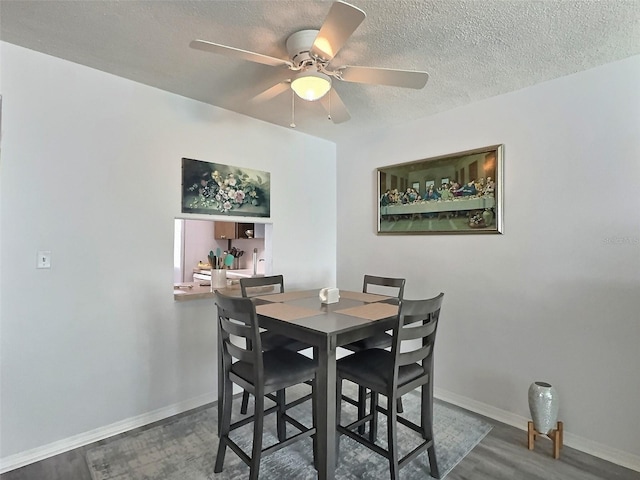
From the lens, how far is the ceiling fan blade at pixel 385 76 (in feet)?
5.56

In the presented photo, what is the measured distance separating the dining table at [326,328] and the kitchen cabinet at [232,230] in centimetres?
228

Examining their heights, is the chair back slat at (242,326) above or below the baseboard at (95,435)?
above

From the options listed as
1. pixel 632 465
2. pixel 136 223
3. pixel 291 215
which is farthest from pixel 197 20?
pixel 632 465

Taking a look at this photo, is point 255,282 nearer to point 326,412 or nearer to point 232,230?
point 326,412

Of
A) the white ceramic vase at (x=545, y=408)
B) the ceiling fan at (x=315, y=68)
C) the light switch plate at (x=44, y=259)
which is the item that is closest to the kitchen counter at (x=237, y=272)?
the light switch plate at (x=44, y=259)

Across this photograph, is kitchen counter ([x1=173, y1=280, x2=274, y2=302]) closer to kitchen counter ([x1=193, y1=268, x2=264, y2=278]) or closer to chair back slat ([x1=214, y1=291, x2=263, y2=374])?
kitchen counter ([x1=193, y1=268, x2=264, y2=278])

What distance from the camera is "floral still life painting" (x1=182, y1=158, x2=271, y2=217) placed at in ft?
8.71

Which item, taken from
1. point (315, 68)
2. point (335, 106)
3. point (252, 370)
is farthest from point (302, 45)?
point (252, 370)

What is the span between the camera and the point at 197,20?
1.70m

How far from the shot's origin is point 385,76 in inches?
68.5

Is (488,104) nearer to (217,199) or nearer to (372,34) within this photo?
(372,34)

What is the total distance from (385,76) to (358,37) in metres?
0.28

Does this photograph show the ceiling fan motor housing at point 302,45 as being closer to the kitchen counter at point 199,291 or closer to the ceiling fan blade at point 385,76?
the ceiling fan blade at point 385,76

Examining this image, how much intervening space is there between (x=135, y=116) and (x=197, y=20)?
99 cm
